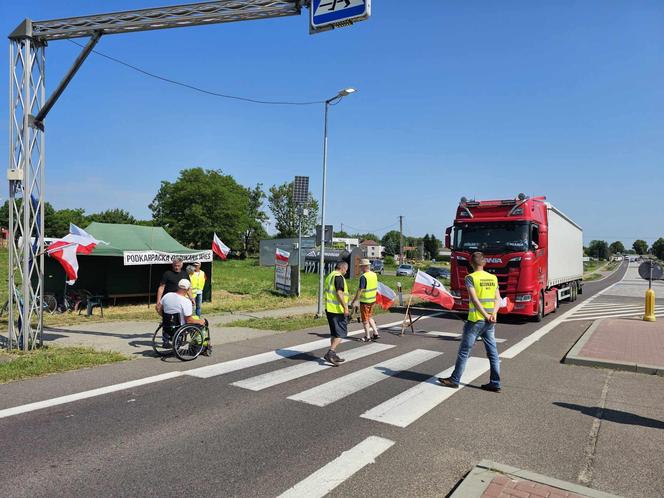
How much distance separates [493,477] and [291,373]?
13.6ft

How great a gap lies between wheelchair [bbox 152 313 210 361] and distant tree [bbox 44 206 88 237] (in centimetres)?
10157

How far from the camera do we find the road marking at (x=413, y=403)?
5.40 m

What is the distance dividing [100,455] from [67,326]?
9.39 m

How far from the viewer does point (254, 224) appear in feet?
314

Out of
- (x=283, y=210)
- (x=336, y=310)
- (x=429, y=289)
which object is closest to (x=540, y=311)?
(x=429, y=289)

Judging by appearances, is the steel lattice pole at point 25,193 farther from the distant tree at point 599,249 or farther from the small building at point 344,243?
the distant tree at point 599,249

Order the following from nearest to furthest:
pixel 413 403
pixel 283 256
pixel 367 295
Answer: pixel 413 403 → pixel 367 295 → pixel 283 256

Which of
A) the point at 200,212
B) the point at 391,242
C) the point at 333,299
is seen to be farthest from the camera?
the point at 391,242

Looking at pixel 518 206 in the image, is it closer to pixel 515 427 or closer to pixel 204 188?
pixel 515 427

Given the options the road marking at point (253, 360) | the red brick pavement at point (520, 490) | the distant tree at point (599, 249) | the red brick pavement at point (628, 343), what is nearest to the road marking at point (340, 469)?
the red brick pavement at point (520, 490)

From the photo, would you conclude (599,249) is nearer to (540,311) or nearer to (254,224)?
(254,224)

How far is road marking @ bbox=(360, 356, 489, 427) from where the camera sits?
5398 mm

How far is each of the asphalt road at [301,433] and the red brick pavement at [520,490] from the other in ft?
1.12

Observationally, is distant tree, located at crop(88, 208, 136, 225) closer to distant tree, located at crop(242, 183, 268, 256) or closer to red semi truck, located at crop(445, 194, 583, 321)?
distant tree, located at crop(242, 183, 268, 256)
